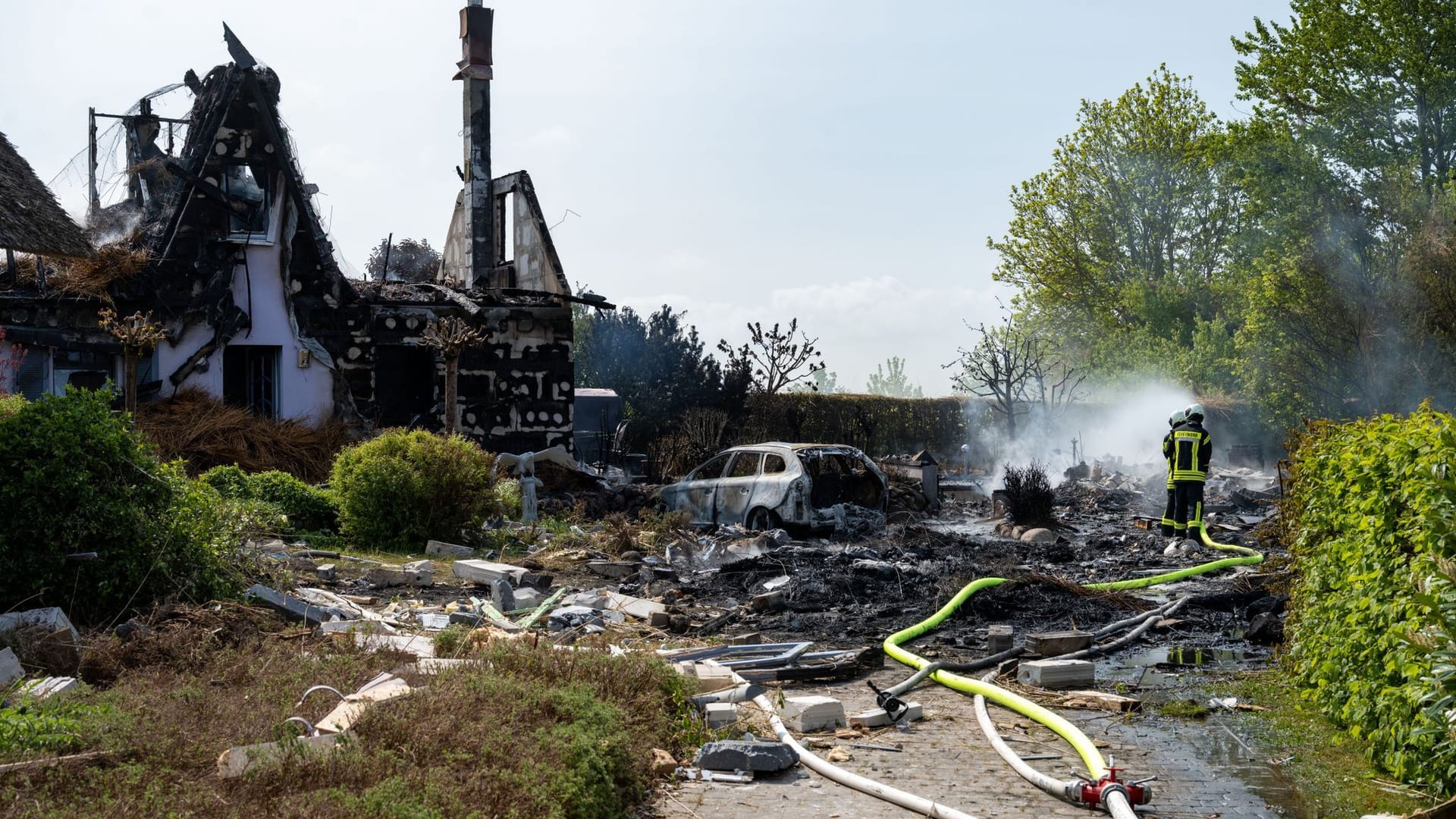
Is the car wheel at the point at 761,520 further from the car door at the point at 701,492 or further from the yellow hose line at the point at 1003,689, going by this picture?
the yellow hose line at the point at 1003,689

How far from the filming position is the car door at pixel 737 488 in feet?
57.2

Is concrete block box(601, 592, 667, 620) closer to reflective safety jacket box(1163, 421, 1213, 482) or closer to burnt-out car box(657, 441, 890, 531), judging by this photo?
burnt-out car box(657, 441, 890, 531)

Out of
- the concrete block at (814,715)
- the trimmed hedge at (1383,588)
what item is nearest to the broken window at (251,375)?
the concrete block at (814,715)

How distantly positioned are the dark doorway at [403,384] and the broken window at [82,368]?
4402 millimetres

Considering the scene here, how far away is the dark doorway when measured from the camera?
22.1m

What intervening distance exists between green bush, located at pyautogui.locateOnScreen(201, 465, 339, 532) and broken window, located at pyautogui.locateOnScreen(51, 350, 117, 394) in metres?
4.71

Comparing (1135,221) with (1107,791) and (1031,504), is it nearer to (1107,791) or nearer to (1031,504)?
(1031,504)

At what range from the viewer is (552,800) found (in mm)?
4695

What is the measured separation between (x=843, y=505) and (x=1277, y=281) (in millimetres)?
19770

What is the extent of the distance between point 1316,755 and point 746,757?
3.13 m

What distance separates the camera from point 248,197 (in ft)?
68.3

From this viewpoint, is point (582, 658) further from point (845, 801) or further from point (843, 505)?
point (843, 505)

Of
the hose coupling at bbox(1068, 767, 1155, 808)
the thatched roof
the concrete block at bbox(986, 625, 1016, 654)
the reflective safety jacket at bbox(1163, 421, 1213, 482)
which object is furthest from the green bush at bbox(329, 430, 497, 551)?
the hose coupling at bbox(1068, 767, 1155, 808)

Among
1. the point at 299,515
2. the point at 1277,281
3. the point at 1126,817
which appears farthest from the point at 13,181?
the point at 1277,281
